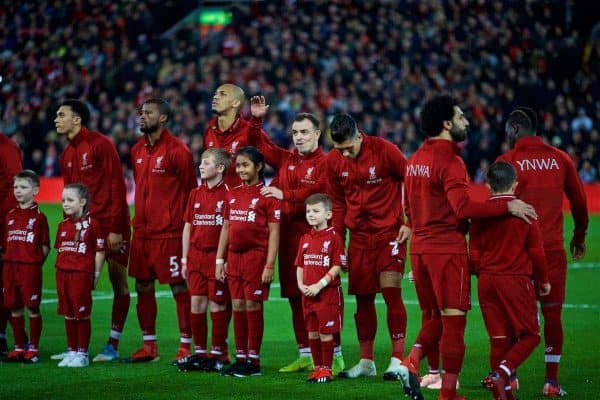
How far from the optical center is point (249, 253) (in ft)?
33.8

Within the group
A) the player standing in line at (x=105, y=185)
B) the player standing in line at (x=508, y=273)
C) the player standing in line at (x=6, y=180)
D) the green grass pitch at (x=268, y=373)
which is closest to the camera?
the player standing in line at (x=508, y=273)

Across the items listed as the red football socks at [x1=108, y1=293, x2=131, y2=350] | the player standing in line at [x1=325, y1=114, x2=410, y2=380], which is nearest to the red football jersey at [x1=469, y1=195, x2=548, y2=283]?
the player standing in line at [x1=325, y1=114, x2=410, y2=380]

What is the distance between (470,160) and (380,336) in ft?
54.1

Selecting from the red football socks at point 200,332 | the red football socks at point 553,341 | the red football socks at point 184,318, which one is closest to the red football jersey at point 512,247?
the red football socks at point 553,341

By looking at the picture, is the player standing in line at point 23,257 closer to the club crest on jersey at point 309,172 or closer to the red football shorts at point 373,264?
the club crest on jersey at point 309,172

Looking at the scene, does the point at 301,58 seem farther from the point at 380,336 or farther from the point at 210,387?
the point at 210,387

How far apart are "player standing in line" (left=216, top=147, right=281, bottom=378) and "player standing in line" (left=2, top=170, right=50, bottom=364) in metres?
1.87

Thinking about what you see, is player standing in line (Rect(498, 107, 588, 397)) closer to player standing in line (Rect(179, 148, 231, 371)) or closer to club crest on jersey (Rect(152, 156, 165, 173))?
player standing in line (Rect(179, 148, 231, 371))

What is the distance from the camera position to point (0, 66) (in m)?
37.4

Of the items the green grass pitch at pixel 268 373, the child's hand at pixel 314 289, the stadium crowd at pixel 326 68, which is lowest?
the green grass pitch at pixel 268 373

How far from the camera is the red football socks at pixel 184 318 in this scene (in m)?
10.9

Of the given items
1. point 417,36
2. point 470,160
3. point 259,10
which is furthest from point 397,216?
point 259,10

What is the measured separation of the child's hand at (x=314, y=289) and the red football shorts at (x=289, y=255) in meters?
0.84

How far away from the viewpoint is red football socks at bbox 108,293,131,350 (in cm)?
1114
